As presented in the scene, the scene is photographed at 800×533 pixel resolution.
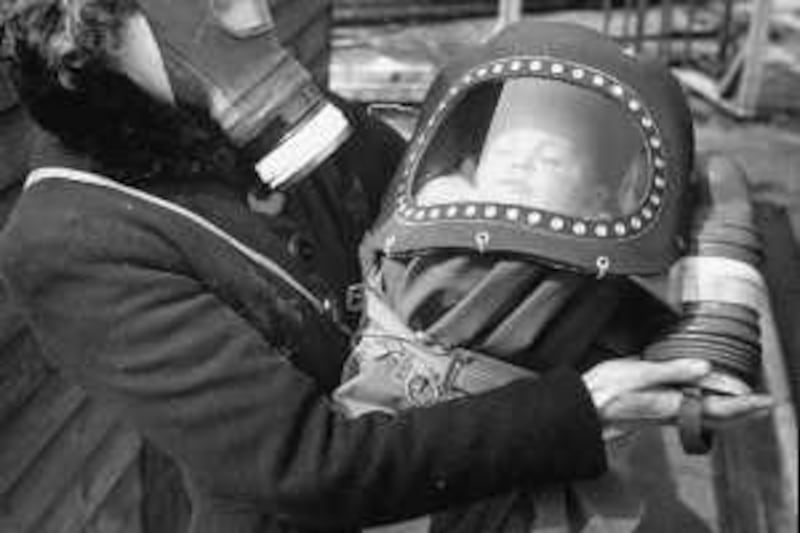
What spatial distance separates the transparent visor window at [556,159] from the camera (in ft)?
5.48

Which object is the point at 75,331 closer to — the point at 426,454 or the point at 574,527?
the point at 426,454

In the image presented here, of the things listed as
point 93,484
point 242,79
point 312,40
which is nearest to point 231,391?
point 242,79

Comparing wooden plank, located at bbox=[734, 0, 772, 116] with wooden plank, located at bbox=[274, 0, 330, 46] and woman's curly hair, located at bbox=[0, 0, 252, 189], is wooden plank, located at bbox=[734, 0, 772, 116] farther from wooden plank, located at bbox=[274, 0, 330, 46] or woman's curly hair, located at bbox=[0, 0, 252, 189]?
woman's curly hair, located at bbox=[0, 0, 252, 189]

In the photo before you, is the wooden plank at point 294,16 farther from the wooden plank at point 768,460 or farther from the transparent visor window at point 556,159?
the transparent visor window at point 556,159

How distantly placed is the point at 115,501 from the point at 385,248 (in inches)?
62.5

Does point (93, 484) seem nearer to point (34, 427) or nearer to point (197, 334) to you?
point (34, 427)

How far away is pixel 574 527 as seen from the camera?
171 centimetres

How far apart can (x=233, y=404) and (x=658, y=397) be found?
622mm

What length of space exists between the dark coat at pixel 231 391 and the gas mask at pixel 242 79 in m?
0.16

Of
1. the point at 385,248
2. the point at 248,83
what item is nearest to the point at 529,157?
the point at 385,248

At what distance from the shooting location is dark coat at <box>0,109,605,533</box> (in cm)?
155

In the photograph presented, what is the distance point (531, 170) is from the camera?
1682 mm

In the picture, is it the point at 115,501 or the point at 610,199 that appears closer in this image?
the point at 610,199

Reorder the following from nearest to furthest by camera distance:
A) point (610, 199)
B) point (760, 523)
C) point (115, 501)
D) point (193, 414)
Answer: point (193, 414), point (610, 199), point (760, 523), point (115, 501)
